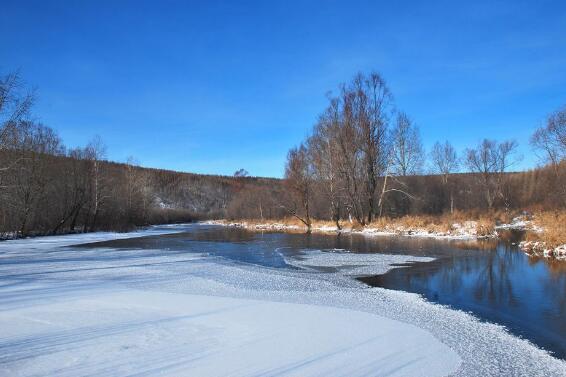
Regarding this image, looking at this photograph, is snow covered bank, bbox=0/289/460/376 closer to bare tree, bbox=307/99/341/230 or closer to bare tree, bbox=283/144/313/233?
bare tree, bbox=307/99/341/230

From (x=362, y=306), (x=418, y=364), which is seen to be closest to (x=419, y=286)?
(x=362, y=306)

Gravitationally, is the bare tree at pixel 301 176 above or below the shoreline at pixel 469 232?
above

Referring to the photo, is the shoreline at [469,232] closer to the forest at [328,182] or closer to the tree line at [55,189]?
the forest at [328,182]

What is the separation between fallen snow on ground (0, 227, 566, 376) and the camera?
4.77 metres

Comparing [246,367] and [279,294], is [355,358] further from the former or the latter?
[279,294]

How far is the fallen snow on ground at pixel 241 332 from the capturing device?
4766 millimetres

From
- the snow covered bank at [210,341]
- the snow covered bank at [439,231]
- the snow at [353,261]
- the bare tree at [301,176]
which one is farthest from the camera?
the bare tree at [301,176]

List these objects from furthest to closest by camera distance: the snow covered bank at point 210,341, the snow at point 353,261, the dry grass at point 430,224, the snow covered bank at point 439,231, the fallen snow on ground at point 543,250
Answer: the dry grass at point 430,224 → the snow covered bank at point 439,231 → the fallen snow on ground at point 543,250 → the snow at point 353,261 → the snow covered bank at point 210,341

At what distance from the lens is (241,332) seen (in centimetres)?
611

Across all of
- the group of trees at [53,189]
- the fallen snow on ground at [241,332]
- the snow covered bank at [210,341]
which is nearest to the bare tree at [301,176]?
the group of trees at [53,189]

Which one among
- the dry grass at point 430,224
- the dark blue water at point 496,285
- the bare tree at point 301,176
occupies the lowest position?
the dark blue water at point 496,285

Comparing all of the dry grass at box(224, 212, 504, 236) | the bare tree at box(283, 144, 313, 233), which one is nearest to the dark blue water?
the dry grass at box(224, 212, 504, 236)

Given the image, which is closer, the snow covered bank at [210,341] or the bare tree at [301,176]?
the snow covered bank at [210,341]

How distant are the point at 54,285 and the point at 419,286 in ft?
29.1
